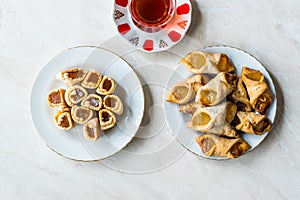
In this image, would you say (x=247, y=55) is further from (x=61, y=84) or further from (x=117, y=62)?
(x=61, y=84)

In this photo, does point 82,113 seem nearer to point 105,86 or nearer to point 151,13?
point 105,86

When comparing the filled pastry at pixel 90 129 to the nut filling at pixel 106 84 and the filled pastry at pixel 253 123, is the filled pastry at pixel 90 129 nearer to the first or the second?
the nut filling at pixel 106 84

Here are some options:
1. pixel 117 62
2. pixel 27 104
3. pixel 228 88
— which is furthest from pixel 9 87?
pixel 228 88

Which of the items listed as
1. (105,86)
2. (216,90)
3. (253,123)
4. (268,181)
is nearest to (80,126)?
(105,86)

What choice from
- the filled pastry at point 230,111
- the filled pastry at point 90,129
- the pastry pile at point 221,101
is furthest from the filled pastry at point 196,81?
the filled pastry at point 90,129

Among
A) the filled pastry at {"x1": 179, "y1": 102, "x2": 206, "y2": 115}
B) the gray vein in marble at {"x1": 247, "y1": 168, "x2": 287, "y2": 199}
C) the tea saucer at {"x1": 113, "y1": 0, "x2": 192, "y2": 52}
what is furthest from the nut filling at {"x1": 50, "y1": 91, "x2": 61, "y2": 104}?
the gray vein in marble at {"x1": 247, "y1": 168, "x2": 287, "y2": 199}

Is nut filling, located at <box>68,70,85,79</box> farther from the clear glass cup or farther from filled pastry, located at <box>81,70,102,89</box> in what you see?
the clear glass cup
